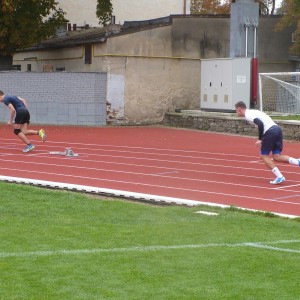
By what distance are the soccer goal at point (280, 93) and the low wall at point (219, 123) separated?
1.09m

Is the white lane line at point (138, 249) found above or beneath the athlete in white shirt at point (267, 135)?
beneath

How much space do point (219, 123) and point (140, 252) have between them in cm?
2247

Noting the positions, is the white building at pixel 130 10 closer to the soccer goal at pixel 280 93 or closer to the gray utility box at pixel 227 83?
the gray utility box at pixel 227 83

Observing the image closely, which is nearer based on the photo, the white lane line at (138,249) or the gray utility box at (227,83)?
the white lane line at (138,249)

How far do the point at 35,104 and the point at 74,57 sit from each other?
3.40 m

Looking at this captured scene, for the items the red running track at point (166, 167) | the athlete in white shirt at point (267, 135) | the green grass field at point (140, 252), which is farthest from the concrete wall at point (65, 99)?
the green grass field at point (140, 252)

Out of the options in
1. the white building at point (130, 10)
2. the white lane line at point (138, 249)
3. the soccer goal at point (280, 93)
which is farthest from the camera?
the white building at point (130, 10)

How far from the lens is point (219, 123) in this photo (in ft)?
104

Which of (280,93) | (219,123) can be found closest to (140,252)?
(219,123)

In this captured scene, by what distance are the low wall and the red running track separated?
88cm

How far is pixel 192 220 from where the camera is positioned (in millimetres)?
11867

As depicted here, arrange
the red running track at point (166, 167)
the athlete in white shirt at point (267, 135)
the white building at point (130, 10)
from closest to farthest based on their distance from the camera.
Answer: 1. the red running track at point (166, 167)
2. the athlete in white shirt at point (267, 135)
3. the white building at point (130, 10)

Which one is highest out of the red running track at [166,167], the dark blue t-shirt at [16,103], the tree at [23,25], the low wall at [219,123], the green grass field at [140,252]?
the tree at [23,25]

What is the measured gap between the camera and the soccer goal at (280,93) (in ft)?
100
